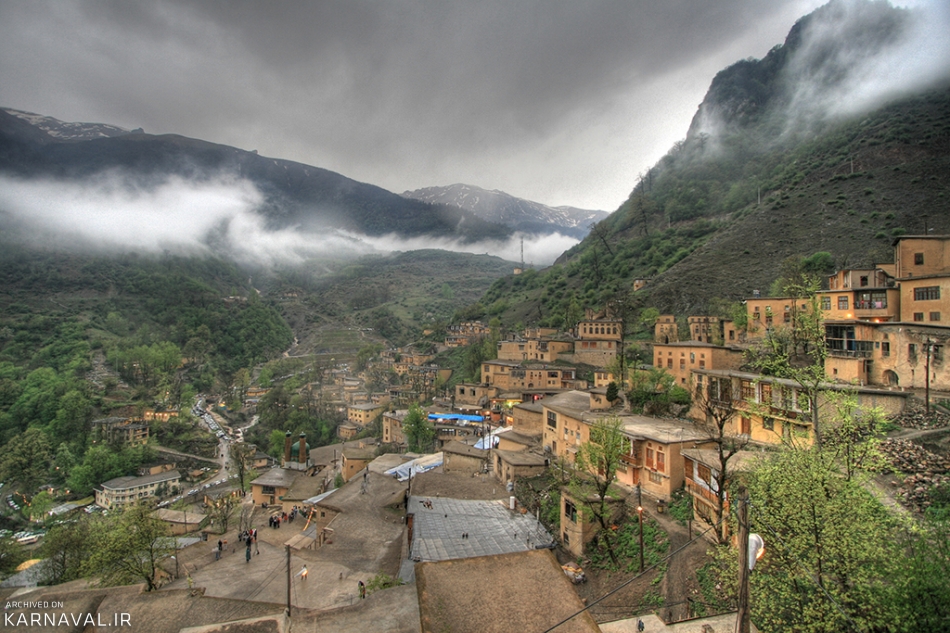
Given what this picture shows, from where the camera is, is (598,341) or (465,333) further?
(465,333)

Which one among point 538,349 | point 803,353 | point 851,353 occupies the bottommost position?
point 538,349

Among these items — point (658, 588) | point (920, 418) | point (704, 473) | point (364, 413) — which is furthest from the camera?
point (364, 413)

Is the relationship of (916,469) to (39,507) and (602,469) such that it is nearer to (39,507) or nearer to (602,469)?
(602,469)

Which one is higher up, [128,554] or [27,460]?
[128,554]

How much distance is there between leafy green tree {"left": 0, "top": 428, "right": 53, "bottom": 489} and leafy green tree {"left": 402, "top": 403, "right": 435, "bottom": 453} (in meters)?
54.3

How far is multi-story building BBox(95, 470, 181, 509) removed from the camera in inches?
2144

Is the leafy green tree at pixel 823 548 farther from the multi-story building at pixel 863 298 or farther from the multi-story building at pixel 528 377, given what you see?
the multi-story building at pixel 528 377

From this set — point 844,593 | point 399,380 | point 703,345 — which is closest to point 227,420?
point 399,380

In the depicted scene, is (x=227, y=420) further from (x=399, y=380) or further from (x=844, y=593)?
(x=844, y=593)

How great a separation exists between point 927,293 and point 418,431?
39.3 m

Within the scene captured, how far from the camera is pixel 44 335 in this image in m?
98.0

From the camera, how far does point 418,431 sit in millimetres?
44438

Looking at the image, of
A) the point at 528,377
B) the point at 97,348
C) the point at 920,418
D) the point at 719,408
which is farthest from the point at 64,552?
the point at 97,348

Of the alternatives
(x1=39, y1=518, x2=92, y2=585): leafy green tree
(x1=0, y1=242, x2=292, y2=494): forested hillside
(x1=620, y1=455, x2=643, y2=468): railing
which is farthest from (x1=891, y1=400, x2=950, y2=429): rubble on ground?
(x1=0, y1=242, x2=292, y2=494): forested hillside
